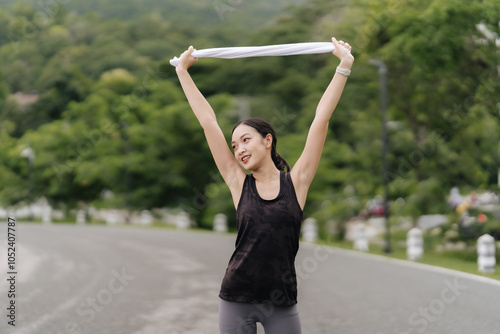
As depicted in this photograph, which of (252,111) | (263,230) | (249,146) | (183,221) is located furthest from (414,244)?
(252,111)

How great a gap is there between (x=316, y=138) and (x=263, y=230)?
20.2 inches

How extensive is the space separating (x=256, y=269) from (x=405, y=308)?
7.64 metres

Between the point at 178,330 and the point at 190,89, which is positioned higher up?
the point at 190,89

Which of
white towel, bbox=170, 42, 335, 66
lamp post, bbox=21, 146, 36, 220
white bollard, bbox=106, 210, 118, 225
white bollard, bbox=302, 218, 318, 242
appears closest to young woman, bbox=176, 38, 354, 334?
white towel, bbox=170, 42, 335, 66

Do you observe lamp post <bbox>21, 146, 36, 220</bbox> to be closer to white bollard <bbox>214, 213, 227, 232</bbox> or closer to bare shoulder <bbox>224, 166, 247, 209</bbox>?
white bollard <bbox>214, 213, 227, 232</bbox>

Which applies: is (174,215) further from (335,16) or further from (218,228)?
(335,16)

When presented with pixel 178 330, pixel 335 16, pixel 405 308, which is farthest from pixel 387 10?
pixel 335 16

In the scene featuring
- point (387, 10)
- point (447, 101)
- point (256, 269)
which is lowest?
point (256, 269)

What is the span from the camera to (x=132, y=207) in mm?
44562

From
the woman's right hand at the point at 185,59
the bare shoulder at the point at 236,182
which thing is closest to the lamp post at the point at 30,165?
the woman's right hand at the point at 185,59

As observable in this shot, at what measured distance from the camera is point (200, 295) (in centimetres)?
1163

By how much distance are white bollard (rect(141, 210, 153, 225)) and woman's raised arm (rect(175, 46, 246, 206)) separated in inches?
1595

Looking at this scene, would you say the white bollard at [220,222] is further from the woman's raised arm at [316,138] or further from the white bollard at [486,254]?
the woman's raised arm at [316,138]

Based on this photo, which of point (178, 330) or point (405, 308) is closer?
point (178, 330)
